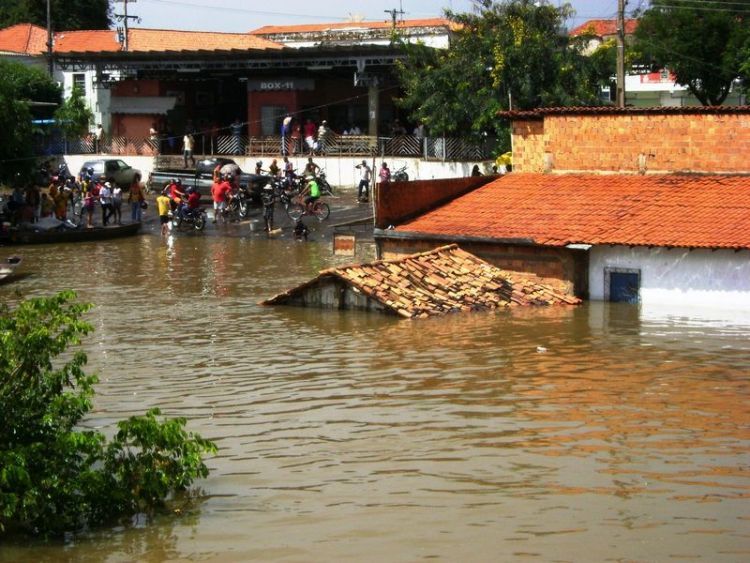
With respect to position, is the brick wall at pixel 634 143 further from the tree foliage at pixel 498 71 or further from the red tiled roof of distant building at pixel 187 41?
the red tiled roof of distant building at pixel 187 41

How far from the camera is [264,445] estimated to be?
1362cm

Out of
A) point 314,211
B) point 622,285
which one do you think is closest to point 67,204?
point 314,211

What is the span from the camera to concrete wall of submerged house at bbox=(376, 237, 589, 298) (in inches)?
937

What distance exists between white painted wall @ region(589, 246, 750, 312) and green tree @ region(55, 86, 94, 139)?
3312cm

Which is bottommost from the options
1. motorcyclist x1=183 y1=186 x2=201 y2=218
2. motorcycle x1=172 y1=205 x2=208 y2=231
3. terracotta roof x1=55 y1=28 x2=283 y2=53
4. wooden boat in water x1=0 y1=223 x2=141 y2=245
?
wooden boat in water x1=0 y1=223 x2=141 y2=245

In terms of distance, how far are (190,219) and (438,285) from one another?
48.4ft

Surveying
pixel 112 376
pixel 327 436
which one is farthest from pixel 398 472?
pixel 112 376

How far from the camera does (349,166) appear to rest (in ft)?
149

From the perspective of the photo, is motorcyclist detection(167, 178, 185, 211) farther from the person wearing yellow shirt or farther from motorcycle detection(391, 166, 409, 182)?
motorcycle detection(391, 166, 409, 182)

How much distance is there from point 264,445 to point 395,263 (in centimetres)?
980

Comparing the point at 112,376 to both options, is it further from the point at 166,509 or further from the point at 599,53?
the point at 599,53

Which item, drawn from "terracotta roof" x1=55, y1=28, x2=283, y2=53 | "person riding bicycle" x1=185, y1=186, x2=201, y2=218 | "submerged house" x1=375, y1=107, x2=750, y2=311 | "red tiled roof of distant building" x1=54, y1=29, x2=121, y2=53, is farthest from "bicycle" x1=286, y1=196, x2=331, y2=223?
"red tiled roof of distant building" x1=54, y1=29, x2=121, y2=53

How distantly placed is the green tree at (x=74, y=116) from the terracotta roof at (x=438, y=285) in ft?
101

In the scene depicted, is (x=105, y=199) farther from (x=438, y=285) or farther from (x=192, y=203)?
(x=438, y=285)
